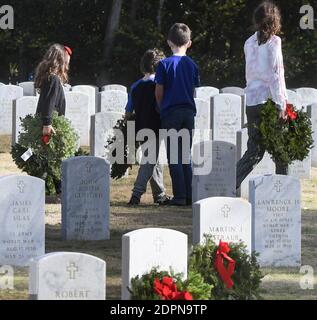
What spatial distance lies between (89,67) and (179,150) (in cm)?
2346

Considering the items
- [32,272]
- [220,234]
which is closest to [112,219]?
[220,234]

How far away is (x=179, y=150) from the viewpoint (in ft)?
47.0

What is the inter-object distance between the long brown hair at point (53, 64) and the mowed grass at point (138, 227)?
1.54 meters

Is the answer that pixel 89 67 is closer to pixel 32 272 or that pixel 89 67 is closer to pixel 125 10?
pixel 125 10

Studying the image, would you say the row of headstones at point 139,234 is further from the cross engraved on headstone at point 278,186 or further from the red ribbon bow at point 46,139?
the red ribbon bow at point 46,139

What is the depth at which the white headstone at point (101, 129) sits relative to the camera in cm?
1822

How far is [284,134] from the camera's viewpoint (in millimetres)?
13836

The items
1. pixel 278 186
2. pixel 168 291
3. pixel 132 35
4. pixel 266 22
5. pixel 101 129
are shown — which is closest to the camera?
pixel 168 291

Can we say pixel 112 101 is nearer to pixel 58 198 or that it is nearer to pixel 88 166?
pixel 58 198

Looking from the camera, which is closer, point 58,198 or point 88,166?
point 88,166

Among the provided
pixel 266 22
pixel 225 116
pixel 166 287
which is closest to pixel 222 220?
pixel 166 287

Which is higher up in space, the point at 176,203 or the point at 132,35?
the point at 132,35

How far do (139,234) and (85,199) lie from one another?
3.75m

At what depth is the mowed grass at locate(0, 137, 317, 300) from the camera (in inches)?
396
